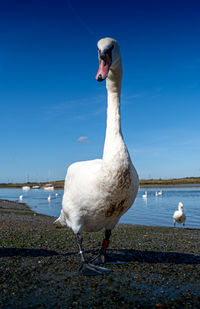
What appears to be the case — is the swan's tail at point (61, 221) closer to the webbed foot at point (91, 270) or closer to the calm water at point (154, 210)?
the webbed foot at point (91, 270)

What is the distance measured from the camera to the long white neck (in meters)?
5.34

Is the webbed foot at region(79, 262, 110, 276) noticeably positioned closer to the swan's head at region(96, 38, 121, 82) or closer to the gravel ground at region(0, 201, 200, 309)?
the gravel ground at region(0, 201, 200, 309)

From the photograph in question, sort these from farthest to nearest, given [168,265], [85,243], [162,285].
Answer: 1. [85,243]
2. [168,265]
3. [162,285]

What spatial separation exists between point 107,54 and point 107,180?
7.64 ft

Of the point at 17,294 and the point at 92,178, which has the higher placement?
the point at 92,178

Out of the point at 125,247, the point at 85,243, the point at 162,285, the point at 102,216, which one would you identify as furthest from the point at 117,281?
the point at 85,243

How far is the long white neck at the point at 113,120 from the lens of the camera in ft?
17.5

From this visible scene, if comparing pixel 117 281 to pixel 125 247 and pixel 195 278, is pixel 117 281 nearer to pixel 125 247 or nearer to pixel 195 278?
pixel 195 278

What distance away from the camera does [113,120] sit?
18.7 feet

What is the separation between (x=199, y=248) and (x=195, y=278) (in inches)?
146

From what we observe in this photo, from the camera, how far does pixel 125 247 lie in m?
8.77

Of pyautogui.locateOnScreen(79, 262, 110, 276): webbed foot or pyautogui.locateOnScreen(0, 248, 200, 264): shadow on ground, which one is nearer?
pyautogui.locateOnScreen(79, 262, 110, 276): webbed foot

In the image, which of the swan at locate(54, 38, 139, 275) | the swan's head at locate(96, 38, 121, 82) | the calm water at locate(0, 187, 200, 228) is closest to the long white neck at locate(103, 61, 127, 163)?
the swan at locate(54, 38, 139, 275)

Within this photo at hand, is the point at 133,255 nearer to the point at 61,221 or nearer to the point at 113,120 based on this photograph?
the point at 61,221
